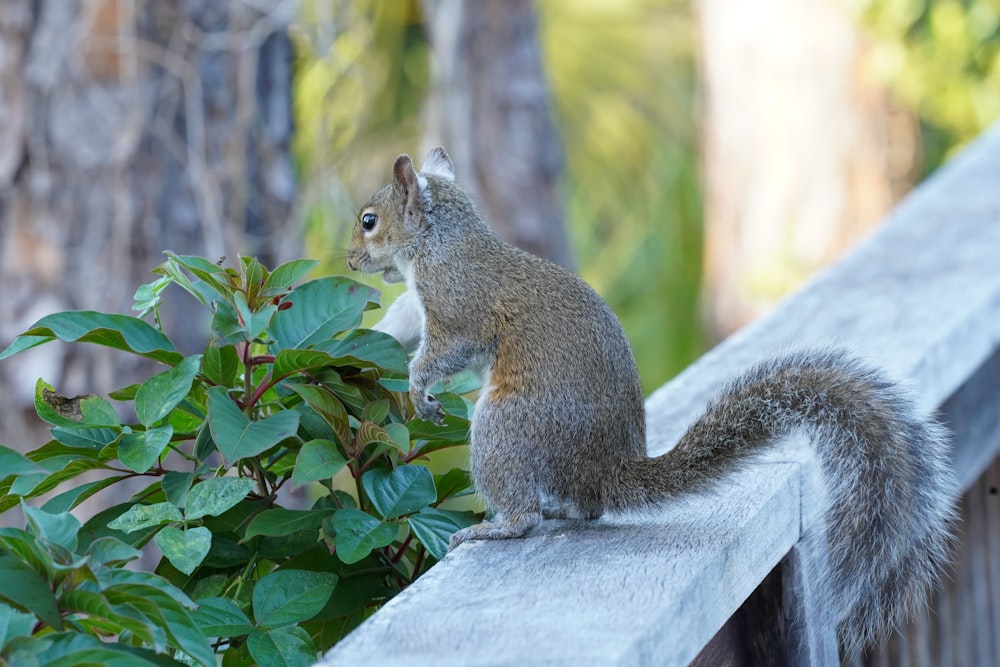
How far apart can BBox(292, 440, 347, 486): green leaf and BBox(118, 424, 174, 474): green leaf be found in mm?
98

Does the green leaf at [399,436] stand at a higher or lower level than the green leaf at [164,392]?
lower

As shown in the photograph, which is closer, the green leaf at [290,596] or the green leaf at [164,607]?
the green leaf at [164,607]

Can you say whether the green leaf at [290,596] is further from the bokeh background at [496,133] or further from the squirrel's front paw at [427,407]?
the bokeh background at [496,133]

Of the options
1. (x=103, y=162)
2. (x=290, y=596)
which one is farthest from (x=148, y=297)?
(x=103, y=162)

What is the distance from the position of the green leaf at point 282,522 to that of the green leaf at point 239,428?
0.06 meters

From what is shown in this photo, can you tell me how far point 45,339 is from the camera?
94 centimetres

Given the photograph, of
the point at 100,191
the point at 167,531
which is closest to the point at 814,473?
the point at 167,531

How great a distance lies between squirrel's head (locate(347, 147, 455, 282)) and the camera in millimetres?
1555

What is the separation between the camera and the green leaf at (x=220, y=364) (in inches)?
38.6

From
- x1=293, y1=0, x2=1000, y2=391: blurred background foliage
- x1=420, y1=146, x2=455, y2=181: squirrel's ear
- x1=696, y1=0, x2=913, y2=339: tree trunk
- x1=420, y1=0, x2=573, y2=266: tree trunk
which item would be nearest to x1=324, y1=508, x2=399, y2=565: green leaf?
x1=420, y1=146, x2=455, y2=181: squirrel's ear

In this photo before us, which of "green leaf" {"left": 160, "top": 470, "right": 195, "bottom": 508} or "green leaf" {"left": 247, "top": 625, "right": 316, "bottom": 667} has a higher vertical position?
"green leaf" {"left": 160, "top": 470, "right": 195, "bottom": 508}

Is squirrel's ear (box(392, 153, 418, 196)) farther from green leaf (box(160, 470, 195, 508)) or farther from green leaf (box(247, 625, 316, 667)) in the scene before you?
green leaf (box(247, 625, 316, 667))

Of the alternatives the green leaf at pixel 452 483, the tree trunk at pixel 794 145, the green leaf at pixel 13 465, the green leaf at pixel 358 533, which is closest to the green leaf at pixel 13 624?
the green leaf at pixel 13 465

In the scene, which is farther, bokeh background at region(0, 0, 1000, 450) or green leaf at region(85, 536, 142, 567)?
bokeh background at region(0, 0, 1000, 450)
